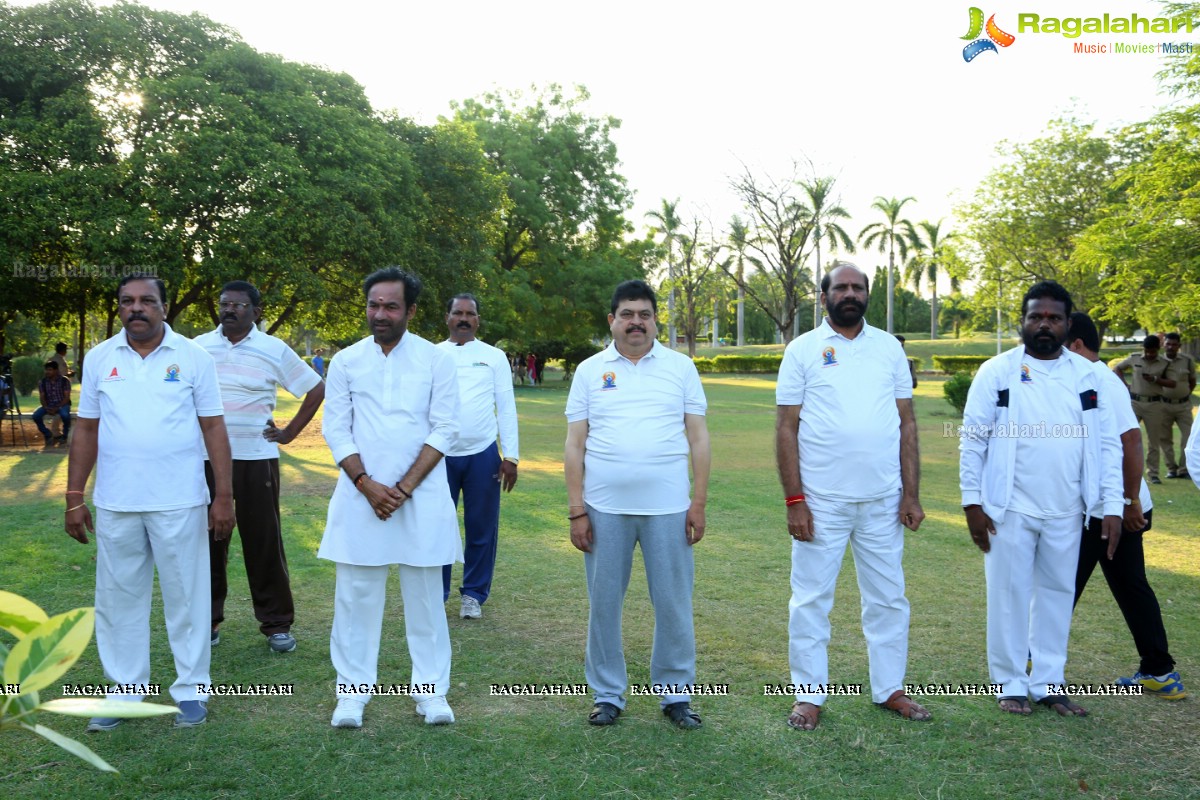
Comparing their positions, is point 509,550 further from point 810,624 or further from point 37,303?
point 37,303

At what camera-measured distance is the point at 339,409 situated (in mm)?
4652

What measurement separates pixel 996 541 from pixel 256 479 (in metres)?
4.15

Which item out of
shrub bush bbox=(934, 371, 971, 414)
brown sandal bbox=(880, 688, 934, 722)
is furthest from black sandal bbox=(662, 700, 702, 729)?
shrub bush bbox=(934, 371, 971, 414)

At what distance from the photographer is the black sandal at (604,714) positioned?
4457mm

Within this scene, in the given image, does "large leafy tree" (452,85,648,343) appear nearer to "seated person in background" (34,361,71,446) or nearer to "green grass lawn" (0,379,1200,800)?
"seated person in background" (34,361,71,446)

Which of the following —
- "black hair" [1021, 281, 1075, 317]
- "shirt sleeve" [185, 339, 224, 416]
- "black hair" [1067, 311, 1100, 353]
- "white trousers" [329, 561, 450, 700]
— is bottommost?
"white trousers" [329, 561, 450, 700]

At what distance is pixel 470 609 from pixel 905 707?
9.56ft

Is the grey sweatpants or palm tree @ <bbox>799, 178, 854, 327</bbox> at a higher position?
palm tree @ <bbox>799, 178, 854, 327</bbox>

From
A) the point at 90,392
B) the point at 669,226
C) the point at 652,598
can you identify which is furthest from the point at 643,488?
the point at 669,226

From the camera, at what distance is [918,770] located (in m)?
3.96

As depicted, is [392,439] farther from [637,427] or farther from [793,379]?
[793,379]

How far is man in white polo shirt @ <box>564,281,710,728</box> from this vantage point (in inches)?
177

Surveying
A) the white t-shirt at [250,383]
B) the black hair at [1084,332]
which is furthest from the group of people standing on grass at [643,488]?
the white t-shirt at [250,383]

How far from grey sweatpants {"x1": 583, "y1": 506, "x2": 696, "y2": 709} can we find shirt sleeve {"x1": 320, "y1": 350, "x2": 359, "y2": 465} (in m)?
1.29
